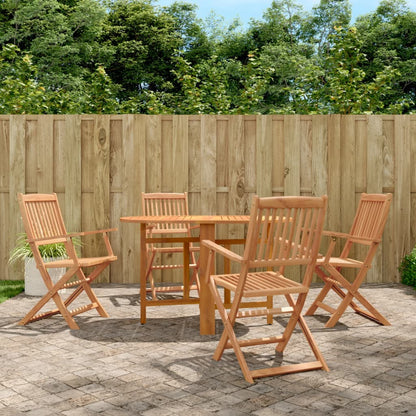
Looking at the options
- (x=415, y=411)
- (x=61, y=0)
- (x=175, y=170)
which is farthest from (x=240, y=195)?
(x=61, y=0)

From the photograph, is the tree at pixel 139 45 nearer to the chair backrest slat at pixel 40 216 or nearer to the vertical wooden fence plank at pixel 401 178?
the vertical wooden fence plank at pixel 401 178

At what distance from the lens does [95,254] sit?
6336 mm

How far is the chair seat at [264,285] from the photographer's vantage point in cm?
312

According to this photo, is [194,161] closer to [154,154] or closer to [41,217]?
[154,154]

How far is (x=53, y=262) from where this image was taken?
431 centimetres

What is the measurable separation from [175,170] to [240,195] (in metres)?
0.84

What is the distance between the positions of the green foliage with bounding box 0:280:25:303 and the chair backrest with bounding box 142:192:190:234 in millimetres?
1658

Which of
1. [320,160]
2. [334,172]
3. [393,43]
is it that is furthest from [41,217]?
[393,43]

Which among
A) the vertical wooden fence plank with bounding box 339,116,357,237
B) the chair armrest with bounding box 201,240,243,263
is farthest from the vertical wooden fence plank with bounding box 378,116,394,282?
the chair armrest with bounding box 201,240,243,263

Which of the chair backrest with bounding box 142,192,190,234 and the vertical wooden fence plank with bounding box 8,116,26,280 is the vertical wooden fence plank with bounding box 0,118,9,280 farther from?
the chair backrest with bounding box 142,192,190,234

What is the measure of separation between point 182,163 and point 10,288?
96.4 inches

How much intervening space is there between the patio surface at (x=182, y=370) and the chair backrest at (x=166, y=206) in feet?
4.09

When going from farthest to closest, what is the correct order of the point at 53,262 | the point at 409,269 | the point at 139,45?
the point at 139,45 < the point at 409,269 < the point at 53,262

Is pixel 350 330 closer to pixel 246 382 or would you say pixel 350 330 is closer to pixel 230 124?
pixel 246 382
